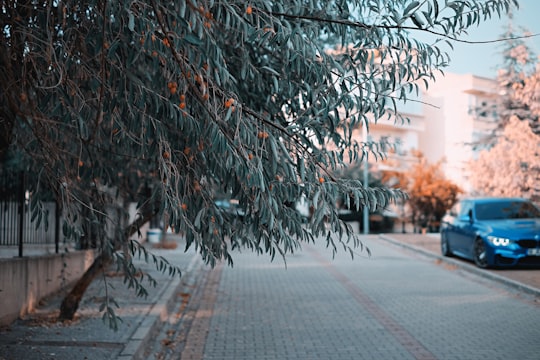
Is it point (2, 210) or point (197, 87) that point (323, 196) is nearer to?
point (197, 87)

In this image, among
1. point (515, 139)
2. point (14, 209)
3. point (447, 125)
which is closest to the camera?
point (14, 209)

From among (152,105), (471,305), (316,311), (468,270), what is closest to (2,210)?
(316,311)

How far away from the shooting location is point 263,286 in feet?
47.7

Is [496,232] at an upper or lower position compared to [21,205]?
lower

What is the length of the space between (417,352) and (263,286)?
6868mm

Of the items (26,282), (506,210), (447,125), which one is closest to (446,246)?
(506,210)

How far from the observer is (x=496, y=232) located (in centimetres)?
1570

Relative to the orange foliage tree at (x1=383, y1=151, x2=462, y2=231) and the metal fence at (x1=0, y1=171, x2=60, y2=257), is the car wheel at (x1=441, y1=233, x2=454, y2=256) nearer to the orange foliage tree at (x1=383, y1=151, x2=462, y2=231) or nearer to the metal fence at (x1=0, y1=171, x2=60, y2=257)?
the metal fence at (x1=0, y1=171, x2=60, y2=257)

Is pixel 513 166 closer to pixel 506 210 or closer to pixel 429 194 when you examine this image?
pixel 506 210

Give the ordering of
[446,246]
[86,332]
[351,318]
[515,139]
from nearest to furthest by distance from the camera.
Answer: [86,332] → [351,318] → [446,246] → [515,139]

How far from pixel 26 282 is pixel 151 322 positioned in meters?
2.20

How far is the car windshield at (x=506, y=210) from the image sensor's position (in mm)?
17016

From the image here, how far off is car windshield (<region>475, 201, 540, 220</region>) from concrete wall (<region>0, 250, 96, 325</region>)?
408 inches

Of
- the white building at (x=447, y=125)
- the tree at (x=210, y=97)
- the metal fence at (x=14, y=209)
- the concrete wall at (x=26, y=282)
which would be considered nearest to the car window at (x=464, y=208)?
the concrete wall at (x=26, y=282)
